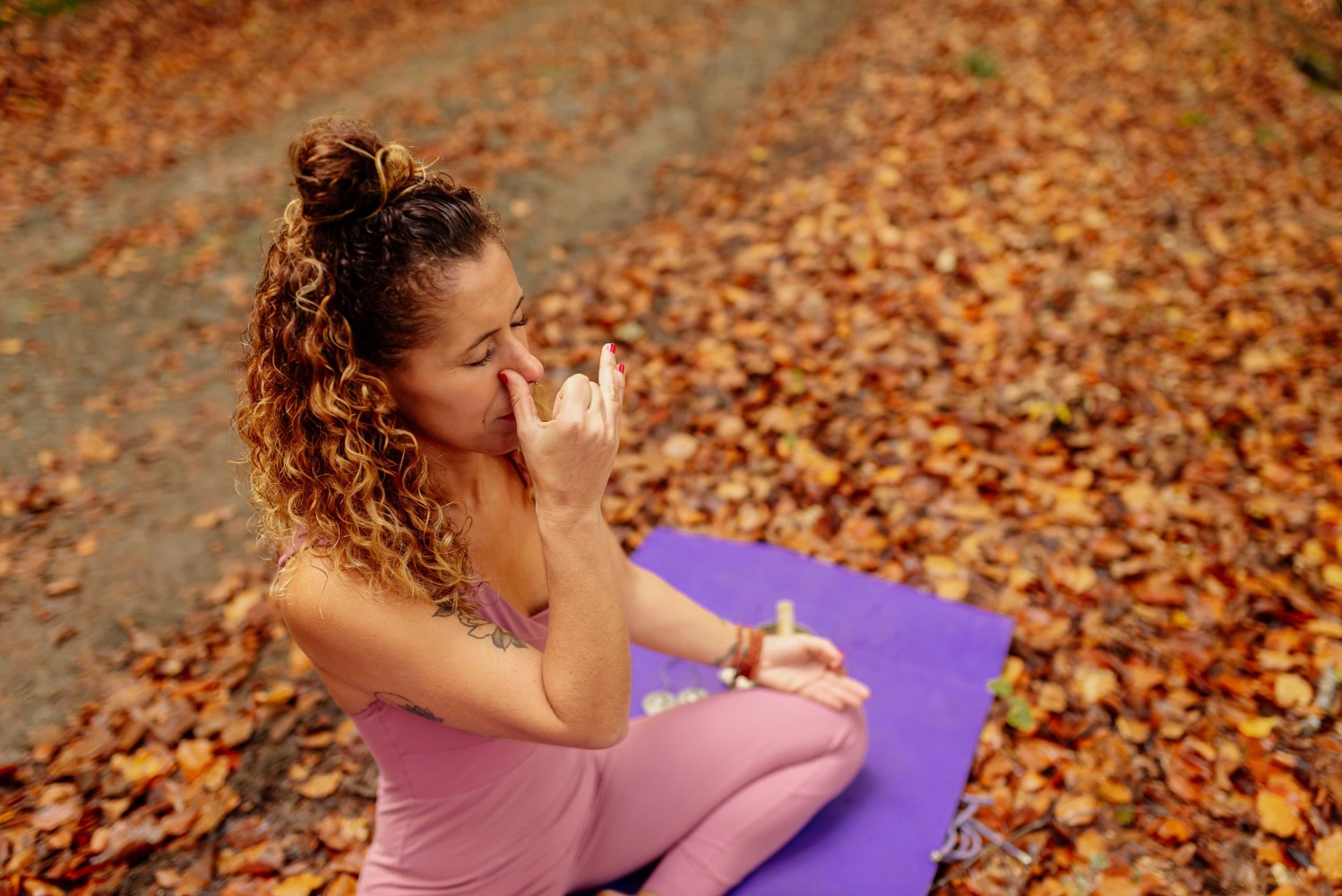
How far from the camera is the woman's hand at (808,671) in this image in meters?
2.29

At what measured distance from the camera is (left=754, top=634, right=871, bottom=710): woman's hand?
90.2 inches

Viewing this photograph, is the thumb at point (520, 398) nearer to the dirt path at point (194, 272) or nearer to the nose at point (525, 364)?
the nose at point (525, 364)

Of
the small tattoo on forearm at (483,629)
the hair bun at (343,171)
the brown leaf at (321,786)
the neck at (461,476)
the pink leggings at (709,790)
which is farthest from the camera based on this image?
the brown leaf at (321,786)

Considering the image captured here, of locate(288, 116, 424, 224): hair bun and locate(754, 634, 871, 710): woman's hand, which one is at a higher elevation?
locate(288, 116, 424, 224): hair bun

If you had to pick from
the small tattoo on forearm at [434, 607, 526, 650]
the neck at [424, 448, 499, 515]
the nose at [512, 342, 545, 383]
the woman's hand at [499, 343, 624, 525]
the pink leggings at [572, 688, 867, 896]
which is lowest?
the pink leggings at [572, 688, 867, 896]

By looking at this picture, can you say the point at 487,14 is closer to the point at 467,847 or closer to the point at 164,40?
the point at 164,40

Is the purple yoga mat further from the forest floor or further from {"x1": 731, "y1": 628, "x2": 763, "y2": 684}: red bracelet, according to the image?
{"x1": 731, "y1": 628, "x2": 763, "y2": 684}: red bracelet

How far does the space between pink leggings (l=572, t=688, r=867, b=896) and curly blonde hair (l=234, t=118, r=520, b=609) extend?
843 mm

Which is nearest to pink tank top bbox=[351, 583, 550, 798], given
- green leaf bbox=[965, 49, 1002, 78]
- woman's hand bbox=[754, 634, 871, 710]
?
woman's hand bbox=[754, 634, 871, 710]

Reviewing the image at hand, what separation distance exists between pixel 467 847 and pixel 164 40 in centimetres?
946

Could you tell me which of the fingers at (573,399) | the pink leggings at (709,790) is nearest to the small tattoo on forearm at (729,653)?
the pink leggings at (709,790)

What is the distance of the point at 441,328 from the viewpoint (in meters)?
1.53

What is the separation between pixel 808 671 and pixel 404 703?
110 cm

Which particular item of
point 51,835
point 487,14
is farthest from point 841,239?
point 487,14
